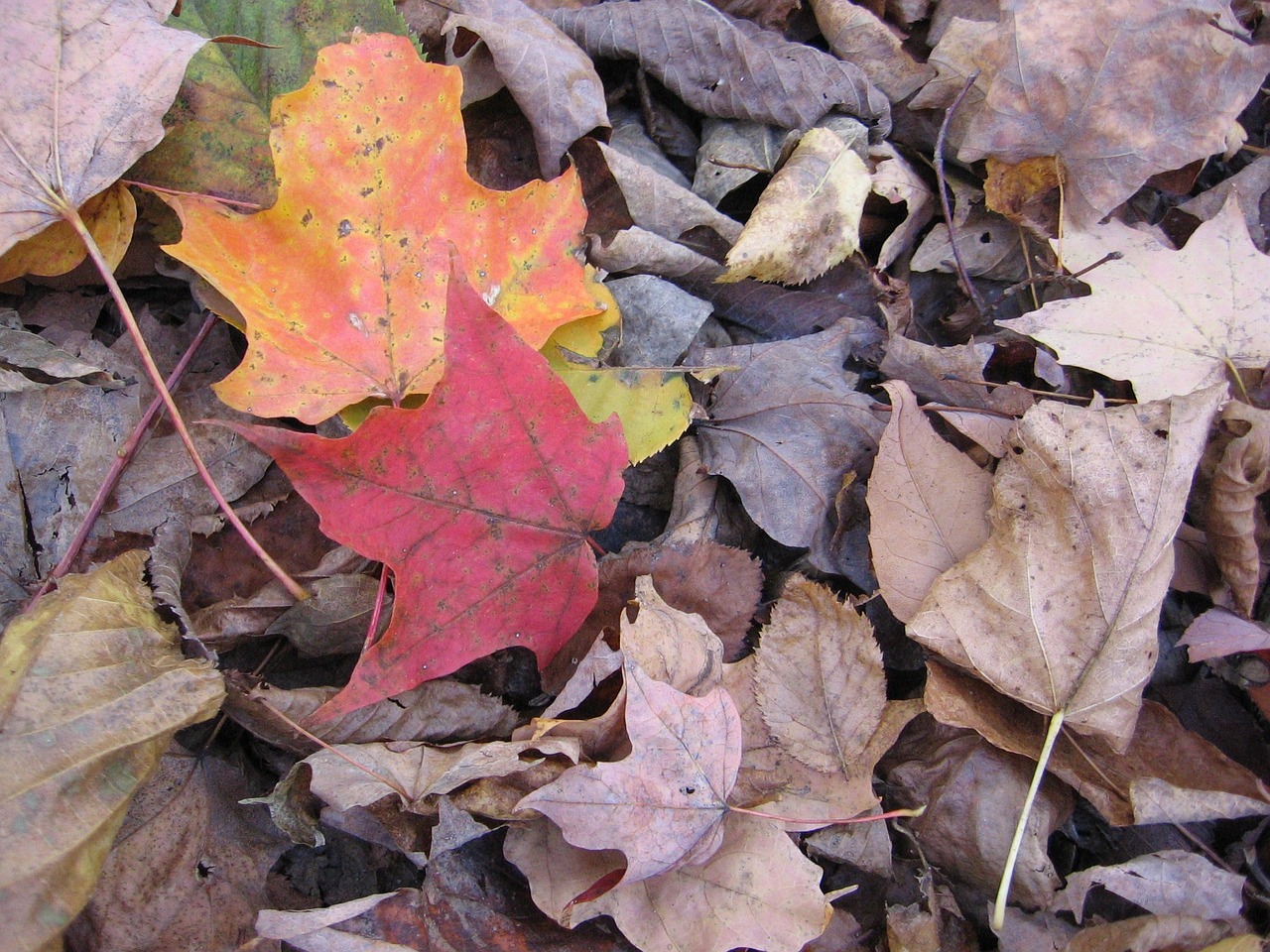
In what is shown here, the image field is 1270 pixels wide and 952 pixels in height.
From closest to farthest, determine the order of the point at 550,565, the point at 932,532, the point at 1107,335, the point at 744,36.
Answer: the point at 550,565
the point at 932,532
the point at 1107,335
the point at 744,36

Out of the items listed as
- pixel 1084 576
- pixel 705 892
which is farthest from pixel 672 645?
pixel 1084 576

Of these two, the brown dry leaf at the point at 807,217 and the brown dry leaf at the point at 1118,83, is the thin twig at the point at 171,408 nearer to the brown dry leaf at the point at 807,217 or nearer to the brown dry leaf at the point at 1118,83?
the brown dry leaf at the point at 807,217

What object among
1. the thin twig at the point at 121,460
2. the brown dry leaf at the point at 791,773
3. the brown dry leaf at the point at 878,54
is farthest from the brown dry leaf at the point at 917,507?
the thin twig at the point at 121,460

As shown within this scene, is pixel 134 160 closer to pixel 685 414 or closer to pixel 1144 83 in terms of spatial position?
pixel 685 414

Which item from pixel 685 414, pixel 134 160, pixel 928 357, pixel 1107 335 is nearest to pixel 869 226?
pixel 928 357

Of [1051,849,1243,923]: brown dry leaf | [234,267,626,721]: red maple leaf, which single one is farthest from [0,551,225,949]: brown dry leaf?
[1051,849,1243,923]: brown dry leaf

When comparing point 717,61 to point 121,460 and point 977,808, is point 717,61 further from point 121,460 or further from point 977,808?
point 977,808

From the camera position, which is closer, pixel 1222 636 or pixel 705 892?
pixel 705 892
